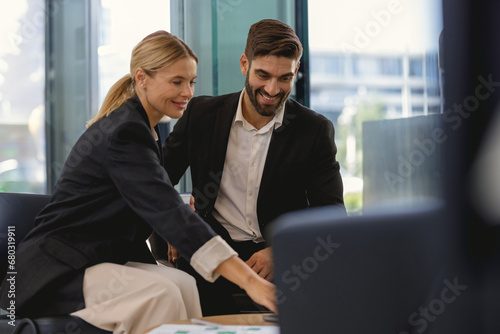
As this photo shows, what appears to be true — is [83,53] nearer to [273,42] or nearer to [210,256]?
[273,42]

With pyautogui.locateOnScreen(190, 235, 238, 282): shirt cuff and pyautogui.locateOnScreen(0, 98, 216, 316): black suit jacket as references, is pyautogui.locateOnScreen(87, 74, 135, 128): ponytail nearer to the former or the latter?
pyautogui.locateOnScreen(0, 98, 216, 316): black suit jacket

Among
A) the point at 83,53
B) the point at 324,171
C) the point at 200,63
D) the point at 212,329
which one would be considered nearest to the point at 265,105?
the point at 324,171

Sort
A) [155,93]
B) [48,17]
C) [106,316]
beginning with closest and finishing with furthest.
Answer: [106,316] → [155,93] → [48,17]

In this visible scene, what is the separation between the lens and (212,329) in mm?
1248

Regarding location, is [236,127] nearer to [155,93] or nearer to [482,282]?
[155,93]

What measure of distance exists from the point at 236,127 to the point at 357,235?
1731 millimetres

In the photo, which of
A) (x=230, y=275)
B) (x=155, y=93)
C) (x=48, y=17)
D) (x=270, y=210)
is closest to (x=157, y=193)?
(x=230, y=275)

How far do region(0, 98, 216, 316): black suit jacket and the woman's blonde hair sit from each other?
12 centimetres

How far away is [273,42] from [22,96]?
6.88ft

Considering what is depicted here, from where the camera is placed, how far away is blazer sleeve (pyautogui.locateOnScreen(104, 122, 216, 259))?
1.36m

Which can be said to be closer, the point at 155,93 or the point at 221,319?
the point at 221,319

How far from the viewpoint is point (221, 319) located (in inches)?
55.1

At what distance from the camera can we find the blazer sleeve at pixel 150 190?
136 cm

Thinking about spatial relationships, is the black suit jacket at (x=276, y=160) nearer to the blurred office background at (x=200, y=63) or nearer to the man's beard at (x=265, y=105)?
the man's beard at (x=265, y=105)
